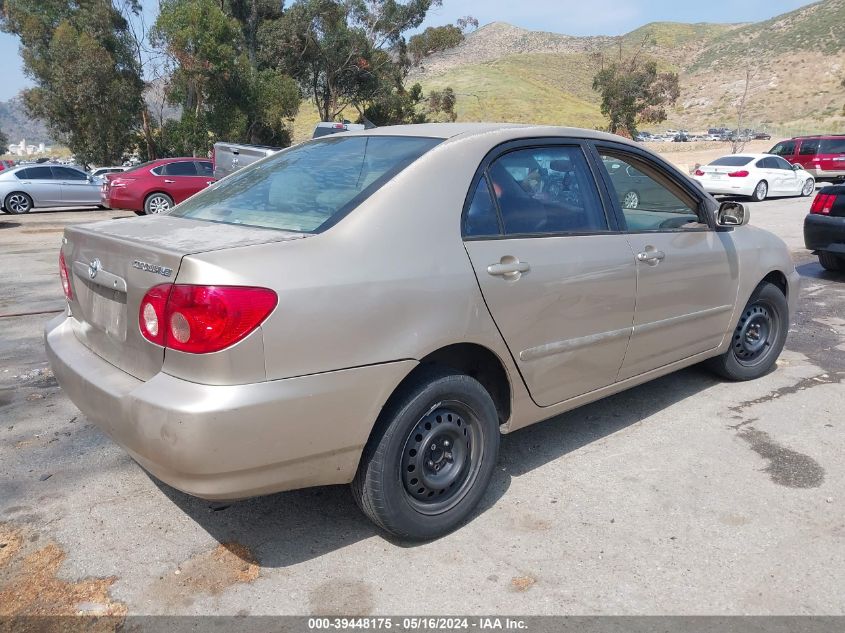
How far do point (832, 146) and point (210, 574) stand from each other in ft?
91.1

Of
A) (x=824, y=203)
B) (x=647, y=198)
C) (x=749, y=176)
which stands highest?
(x=647, y=198)

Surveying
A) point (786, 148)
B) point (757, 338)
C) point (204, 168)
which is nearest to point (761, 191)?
point (786, 148)

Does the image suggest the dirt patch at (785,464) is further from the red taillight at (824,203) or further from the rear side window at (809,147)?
the rear side window at (809,147)

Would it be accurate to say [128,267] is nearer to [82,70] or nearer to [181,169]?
[181,169]

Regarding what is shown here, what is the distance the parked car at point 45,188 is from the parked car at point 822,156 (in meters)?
22.7

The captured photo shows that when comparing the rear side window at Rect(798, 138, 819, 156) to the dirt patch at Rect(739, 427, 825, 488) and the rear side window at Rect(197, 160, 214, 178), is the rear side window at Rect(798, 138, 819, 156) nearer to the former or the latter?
the rear side window at Rect(197, 160, 214, 178)

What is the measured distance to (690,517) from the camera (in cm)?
325

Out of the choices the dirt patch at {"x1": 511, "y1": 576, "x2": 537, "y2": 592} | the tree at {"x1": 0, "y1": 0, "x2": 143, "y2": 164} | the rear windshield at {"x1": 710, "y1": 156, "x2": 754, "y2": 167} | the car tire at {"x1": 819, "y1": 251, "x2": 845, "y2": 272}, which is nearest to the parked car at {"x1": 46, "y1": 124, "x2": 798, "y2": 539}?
the dirt patch at {"x1": 511, "y1": 576, "x2": 537, "y2": 592}

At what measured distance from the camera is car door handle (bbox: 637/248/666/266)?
378 centimetres

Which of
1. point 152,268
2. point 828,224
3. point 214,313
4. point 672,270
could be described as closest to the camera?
point 214,313

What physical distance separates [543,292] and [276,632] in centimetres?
179

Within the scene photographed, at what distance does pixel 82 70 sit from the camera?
29672 millimetres

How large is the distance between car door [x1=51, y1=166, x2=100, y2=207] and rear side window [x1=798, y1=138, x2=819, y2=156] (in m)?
23.8

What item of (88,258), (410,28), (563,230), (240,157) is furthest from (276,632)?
(410,28)
